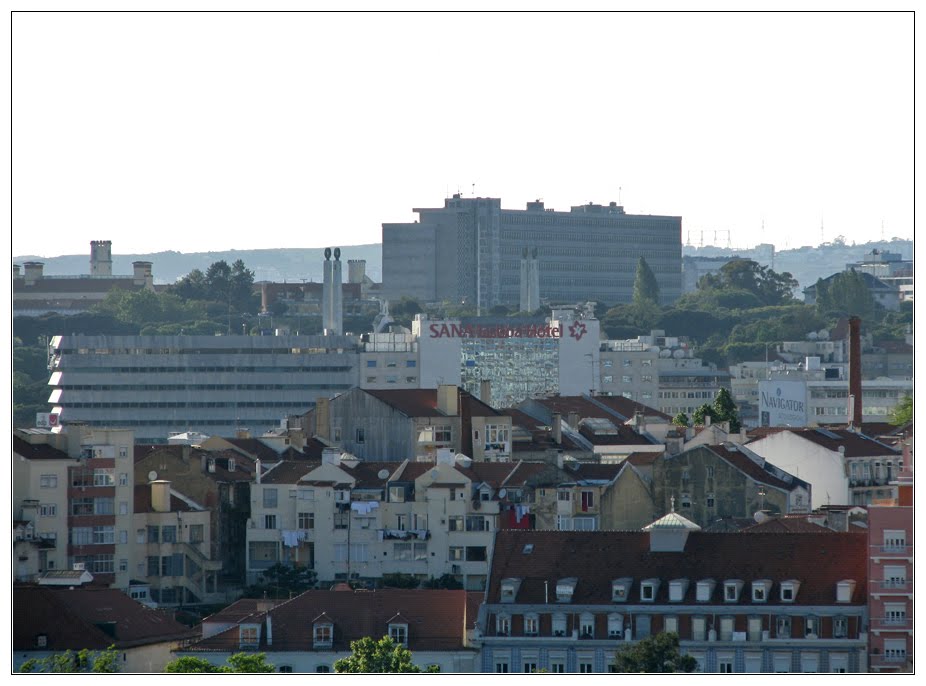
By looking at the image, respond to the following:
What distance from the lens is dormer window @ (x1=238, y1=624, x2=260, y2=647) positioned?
69438mm

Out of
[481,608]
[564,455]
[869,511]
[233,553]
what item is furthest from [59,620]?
[564,455]

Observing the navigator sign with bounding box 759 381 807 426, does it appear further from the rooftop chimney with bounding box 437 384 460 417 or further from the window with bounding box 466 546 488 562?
the window with bounding box 466 546 488 562

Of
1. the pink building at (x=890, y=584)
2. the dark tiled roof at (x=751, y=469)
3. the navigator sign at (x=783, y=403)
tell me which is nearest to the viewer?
the pink building at (x=890, y=584)

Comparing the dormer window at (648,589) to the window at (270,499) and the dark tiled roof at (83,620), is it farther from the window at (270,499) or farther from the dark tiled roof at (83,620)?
the window at (270,499)

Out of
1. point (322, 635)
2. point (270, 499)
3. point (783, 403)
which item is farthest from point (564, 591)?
point (783, 403)

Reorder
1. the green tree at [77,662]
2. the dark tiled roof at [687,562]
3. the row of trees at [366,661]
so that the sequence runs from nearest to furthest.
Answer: the row of trees at [366,661], the green tree at [77,662], the dark tiled roof at [687,562]

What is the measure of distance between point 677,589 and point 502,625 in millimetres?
A: 4355

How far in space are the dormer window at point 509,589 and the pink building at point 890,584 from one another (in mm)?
8331

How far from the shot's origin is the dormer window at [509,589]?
7119 centimetres

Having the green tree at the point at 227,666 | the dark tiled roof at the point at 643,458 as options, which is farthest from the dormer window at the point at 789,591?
the dark tiled roof at the point at 643,458

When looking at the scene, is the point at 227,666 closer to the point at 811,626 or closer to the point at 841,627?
the point at 811,626

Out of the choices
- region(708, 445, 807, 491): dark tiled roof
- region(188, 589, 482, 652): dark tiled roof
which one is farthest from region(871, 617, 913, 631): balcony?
region(708, 445, 807, 491): dark tiled roof

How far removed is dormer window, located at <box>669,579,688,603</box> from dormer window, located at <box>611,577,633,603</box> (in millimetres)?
1008

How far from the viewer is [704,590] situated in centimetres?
7112
